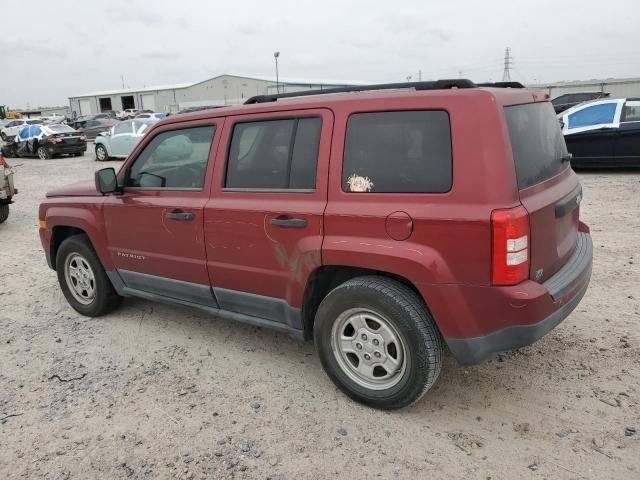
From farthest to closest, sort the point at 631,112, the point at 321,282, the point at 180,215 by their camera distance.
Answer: the point at 631,112 < the point at 180,215 < the point at 321,282

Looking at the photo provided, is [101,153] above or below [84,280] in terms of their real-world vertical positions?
above

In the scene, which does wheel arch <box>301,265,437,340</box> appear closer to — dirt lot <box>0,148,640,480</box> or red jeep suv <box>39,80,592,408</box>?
red jeep suv <box>39,80,592,408</box>

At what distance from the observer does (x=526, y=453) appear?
269 cm

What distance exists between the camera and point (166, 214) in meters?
3.79

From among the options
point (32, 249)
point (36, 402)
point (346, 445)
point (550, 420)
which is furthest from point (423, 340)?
point (32, 249)

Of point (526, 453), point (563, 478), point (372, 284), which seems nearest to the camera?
point (563, 478)

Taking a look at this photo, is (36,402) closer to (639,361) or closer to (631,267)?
(639,361)

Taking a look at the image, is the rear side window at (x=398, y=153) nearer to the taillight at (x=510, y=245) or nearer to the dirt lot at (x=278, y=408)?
the taillight at (x=510, y=245)

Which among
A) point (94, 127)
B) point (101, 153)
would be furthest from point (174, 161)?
point (94, 127)

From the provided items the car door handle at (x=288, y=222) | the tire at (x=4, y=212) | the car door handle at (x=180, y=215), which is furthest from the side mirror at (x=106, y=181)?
the tire at (x=4, y=212)

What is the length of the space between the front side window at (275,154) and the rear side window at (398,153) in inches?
10.7

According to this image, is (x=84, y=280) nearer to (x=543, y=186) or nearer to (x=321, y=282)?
(x=321, y=282)

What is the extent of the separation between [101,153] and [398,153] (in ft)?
59.4

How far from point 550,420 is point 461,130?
1.73m
